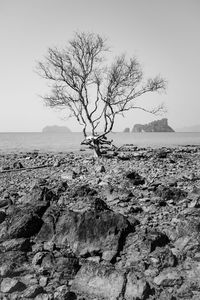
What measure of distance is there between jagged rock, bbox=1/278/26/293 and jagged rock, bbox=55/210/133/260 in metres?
1.67

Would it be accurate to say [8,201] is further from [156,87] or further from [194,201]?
[156,87]

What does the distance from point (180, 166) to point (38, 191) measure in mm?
9341

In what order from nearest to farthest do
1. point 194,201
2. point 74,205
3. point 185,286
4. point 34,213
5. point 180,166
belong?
point 185,286 → point 34,213 → point 194,201 → point 74,205 → point 180,166

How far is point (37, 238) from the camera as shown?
819 centimetres

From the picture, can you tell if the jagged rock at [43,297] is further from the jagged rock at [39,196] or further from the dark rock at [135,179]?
the dark rock at [135,179]

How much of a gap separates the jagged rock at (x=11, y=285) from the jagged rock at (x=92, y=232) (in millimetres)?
1674

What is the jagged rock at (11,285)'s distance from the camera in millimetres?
5946

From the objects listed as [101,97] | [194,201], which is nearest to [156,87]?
[101,97]

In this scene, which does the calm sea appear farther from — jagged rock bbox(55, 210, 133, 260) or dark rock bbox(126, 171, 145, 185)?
jagged rock bbox(55, 210, 133, 260)

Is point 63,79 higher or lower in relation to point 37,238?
higher

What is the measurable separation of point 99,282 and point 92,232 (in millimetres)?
1851

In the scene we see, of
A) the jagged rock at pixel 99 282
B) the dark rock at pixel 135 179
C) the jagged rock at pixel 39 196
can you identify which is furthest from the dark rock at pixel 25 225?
the dark rock at pixel 135 179

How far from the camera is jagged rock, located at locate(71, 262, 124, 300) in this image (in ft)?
18.7

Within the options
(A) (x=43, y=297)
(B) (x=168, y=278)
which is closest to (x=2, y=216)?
(A) (x=43, y=297)
